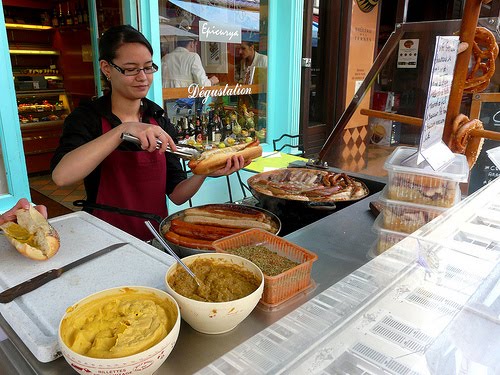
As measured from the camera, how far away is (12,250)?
1.32 meters

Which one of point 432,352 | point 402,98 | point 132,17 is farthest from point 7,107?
point 402,98

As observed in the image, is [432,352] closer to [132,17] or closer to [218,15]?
[132,17]

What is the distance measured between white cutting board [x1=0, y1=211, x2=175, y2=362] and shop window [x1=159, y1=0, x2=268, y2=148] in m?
2.79

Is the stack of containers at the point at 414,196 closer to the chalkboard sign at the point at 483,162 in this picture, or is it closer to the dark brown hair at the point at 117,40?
the chalkboard sign at the point at 483,162

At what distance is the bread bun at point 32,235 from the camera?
1.23 m

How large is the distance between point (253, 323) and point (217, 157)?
3.23 ft

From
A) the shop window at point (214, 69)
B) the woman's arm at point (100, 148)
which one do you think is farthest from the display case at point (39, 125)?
the woman's arm at point (100, 148)

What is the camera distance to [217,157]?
184 cm

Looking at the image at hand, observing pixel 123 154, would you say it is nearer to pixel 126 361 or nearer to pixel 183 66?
pixel 126 361

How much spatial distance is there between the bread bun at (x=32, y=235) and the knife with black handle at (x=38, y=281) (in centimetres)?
10

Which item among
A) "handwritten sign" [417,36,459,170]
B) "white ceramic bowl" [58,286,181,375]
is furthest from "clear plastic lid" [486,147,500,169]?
"white ceramic bowl" [58,286,181,375]

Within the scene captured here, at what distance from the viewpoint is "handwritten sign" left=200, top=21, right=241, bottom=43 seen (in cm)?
473

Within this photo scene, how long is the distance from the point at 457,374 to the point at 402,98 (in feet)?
20.6

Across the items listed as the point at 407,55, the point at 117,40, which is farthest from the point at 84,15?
the point at 117,40
